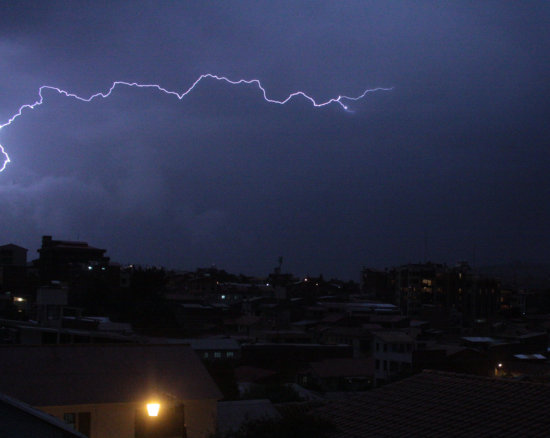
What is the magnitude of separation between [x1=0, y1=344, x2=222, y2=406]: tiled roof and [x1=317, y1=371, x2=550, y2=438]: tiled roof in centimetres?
334

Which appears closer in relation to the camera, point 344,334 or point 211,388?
point 211,388

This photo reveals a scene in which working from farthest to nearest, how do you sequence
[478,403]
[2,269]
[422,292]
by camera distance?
[422,292] → [2,269] → [478,403]

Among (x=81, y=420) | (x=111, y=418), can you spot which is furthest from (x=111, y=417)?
(x=81, y=420)

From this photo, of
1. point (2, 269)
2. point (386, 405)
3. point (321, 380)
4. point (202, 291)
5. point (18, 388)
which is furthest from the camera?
point (202, 291)

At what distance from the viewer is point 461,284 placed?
5328 cm

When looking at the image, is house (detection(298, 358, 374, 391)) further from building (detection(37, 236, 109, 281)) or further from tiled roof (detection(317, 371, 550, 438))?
building (detection(37, 236, 109, 281))

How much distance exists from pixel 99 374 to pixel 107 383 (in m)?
0.25

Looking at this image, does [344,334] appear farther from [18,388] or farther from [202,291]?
[202,291]

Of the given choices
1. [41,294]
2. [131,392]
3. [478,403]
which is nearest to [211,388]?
[131,392]

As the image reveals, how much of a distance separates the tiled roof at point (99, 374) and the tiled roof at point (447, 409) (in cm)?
334

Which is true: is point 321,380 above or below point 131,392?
below

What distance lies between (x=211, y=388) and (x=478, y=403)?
15.7ft

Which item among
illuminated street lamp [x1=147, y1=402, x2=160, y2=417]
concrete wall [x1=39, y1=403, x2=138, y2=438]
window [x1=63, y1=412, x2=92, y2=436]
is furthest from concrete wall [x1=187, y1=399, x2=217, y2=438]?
illuminated street lamp [x1=147, y1=402, x2=160, y2=417]

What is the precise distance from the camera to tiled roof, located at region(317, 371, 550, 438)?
5.65 meters
